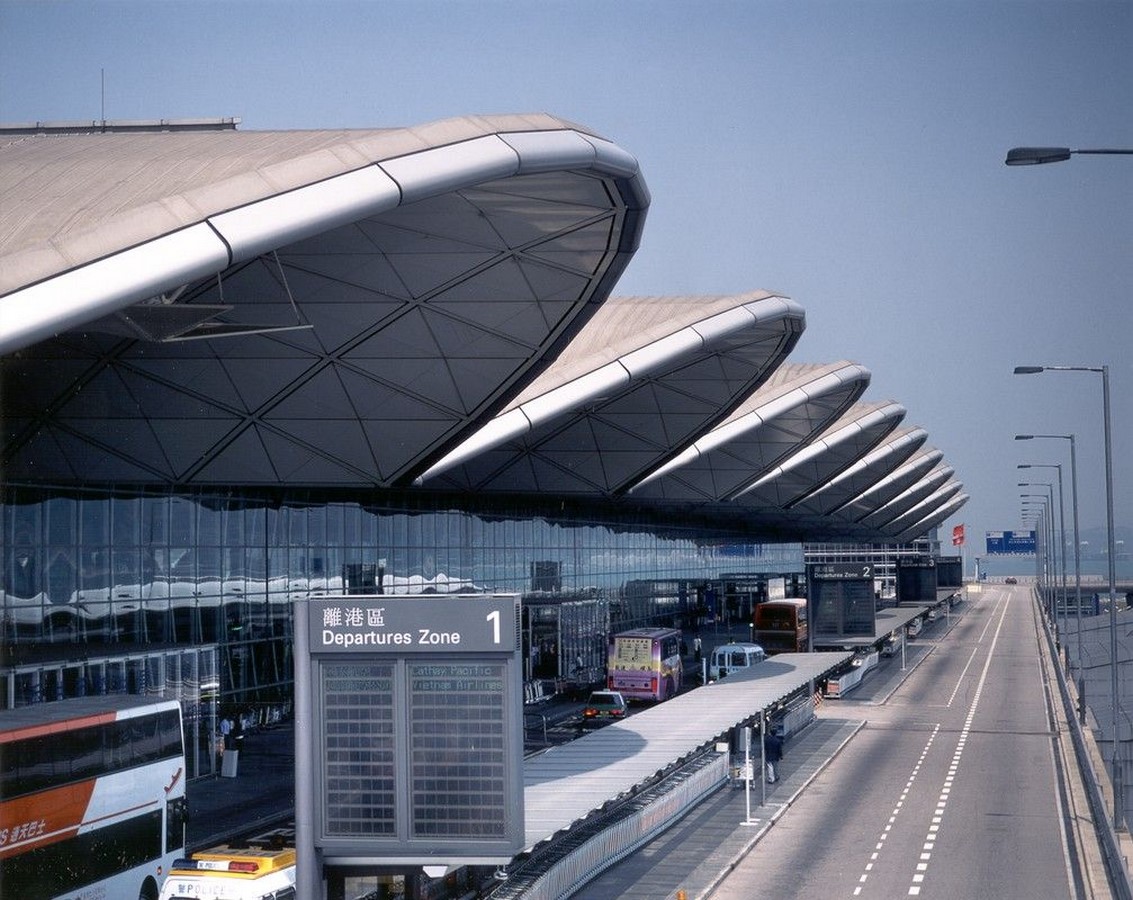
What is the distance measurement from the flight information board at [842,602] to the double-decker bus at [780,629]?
181 cm

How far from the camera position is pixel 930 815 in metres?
33.9

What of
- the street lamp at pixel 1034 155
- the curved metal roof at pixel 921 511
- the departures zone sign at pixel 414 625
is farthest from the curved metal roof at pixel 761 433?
the curved metal roof at pixel 921 511

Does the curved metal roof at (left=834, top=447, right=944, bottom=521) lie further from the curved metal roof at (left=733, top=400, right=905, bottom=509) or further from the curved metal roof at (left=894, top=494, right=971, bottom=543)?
the curved metal roof at (left=894, top=494, right=971, bottom=543)

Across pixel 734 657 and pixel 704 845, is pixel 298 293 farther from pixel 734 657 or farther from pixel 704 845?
pixel 734 657

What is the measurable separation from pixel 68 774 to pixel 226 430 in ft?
41.1

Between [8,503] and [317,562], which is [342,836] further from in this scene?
[317,562]

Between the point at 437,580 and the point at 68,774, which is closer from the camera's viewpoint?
the point at 68,774

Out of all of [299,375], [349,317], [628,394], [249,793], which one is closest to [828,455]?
[628,394]

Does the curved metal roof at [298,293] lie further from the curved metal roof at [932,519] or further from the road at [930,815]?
the curved metal roof at [932,519]

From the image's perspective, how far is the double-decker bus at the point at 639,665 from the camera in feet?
192

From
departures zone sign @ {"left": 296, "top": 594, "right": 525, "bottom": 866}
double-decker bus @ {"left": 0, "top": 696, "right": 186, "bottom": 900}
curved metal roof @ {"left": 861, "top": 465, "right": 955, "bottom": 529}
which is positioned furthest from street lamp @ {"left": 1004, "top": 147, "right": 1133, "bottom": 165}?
curved metal roof @ {"left": 861, "top": 465, "right": 955, "bottom": 529}

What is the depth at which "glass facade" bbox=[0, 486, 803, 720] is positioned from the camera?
1308 inches

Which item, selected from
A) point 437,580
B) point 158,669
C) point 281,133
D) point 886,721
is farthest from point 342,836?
point 886,721

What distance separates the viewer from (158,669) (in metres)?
36.8
